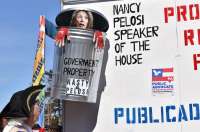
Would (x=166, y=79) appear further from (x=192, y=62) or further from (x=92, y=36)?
(x=92, y=36)

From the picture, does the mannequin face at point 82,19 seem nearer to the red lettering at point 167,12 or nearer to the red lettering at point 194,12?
the red lettering at point 167,12

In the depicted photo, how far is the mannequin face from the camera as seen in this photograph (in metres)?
4.27

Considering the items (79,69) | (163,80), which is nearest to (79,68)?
(79,69)

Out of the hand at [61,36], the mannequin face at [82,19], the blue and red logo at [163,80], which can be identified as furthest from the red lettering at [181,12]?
the hand at [61,36]

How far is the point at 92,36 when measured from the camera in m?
4.18

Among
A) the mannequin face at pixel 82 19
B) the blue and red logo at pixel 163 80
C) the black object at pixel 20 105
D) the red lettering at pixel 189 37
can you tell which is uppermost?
the mannequin face at pixel 82 19

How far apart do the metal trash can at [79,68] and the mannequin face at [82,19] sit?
100 mm

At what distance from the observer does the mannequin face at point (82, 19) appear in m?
4.27

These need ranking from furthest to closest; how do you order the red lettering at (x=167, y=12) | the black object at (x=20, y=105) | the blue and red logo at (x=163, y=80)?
the red lettering at (x=167, y=12)
the blue and red logo at (x=163, y=80)
the black object at (x=20, y=105)

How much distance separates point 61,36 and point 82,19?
25 centimetres

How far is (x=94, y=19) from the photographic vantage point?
427cm

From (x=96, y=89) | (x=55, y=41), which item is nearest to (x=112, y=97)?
(x=96, y=89)

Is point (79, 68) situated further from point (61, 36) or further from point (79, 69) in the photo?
point (61, 36)

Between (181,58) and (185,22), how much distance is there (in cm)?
32
